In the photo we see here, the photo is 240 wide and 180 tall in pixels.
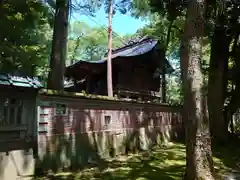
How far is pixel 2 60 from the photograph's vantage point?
7227mm

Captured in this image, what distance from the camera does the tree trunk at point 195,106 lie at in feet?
18.8

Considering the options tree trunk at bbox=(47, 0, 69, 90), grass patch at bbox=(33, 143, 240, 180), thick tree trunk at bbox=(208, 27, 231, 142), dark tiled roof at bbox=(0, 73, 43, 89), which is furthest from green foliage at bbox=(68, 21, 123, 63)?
dark tiled roof at bbox=(0, 73, 43, 89)

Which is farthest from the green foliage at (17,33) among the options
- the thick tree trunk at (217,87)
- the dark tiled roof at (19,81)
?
the thick tree trunk at (217,87)

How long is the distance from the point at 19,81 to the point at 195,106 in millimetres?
3884

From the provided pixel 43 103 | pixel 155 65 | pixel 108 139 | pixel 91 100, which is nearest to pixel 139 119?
pixel 108 139

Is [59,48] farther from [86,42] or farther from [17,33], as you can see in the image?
[86,42]

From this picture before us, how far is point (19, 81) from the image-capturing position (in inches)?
256

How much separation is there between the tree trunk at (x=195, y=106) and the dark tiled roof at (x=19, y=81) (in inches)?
136

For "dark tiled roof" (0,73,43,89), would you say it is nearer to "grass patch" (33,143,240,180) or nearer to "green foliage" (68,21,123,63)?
"grass patch" (33,143,240,180)

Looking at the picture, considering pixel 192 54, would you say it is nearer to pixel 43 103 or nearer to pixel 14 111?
pixel 43 103

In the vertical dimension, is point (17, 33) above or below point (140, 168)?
above

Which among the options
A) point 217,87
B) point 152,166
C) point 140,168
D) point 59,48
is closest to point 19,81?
point 59,48

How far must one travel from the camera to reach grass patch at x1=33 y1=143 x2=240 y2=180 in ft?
22.7

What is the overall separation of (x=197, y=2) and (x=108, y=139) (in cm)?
515
